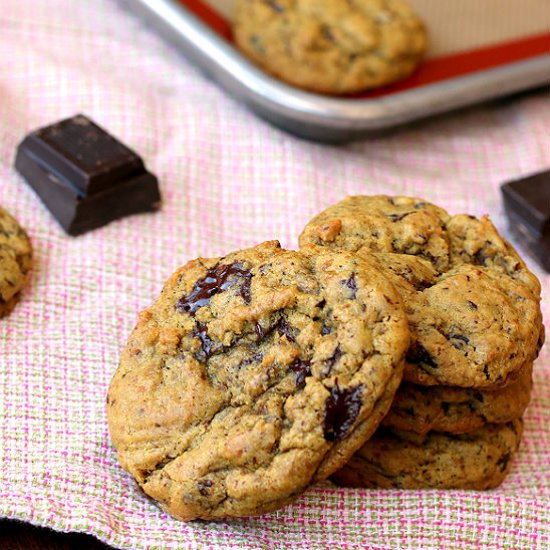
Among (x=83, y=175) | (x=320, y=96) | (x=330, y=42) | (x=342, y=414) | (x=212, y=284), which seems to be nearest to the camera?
(x=342, y=414)

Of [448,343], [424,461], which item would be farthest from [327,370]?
[424,461]

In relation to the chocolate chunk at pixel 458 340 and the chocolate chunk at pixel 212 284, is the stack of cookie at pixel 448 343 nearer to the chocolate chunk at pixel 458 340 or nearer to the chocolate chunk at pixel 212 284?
the chocolate chunk at pixel 458 340

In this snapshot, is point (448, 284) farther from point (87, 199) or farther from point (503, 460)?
point (87, 199)

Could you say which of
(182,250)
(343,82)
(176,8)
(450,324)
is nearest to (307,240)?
(450,324)

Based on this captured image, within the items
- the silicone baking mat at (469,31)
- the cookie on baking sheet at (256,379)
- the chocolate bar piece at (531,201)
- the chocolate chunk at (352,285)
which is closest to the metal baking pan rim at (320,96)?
the silicone baking mat at (469,31)

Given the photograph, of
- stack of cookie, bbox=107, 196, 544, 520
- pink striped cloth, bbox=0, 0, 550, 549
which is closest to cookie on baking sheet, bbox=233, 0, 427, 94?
pink striped cloth, bbox=0, 0, 550, 549

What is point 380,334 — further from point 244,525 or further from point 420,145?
point 420,145

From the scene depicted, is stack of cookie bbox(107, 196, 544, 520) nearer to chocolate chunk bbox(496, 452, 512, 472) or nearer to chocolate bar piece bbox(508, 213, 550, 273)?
chocolate chunk bbox(496, 452, 512, 472)
